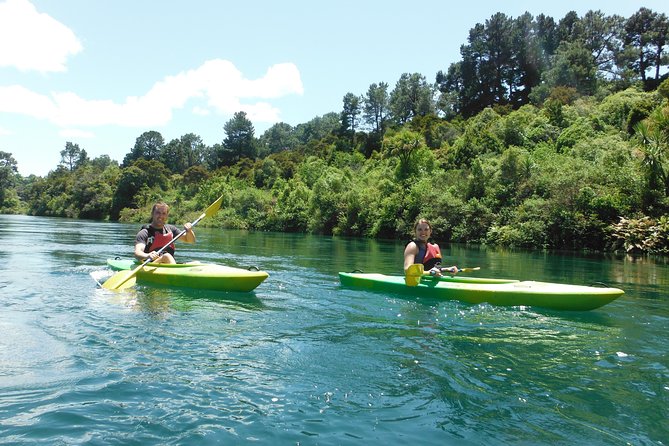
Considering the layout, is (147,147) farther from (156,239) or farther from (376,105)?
(156,239)

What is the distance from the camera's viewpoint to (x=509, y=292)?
7.42 m

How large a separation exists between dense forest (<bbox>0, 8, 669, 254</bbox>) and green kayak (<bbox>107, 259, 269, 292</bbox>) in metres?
18.1

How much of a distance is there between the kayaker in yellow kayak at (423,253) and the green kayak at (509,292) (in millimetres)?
222

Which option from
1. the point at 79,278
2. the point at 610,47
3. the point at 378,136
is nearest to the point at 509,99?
the point at 610,47

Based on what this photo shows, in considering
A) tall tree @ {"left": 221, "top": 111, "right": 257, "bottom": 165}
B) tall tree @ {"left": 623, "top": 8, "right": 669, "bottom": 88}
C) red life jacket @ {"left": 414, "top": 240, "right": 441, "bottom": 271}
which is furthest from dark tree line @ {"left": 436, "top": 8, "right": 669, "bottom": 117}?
red life jacket @ {"left": 414, "top": 240, "right": 441, "bottom": 271}

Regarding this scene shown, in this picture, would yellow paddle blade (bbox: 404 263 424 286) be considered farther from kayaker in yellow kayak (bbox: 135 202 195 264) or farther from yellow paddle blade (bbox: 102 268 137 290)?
yellow paddle blade (bbox: 102 268 137 290)

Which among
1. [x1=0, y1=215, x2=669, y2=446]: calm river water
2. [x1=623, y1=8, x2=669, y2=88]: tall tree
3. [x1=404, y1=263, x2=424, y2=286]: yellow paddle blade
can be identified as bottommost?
[x1=0, y1=215, x2=669, y2=446]: calm river water

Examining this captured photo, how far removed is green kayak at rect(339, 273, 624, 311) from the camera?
709 cm

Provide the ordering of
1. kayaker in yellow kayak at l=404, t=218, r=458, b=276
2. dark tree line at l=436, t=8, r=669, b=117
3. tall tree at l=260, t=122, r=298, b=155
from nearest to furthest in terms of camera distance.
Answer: kayaker in yellow kayak at l=404, t=218, r=458, b=276, dark tree line at l=436, t=8, r=669, b=117, tall tree at l=260, t=122, r=298, b=155

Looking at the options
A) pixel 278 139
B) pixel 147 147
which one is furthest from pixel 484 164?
pixel 147 147

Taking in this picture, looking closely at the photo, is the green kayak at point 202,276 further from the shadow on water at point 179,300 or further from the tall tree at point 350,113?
the tall tree at point 350,113

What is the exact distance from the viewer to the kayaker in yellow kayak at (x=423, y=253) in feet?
26.6

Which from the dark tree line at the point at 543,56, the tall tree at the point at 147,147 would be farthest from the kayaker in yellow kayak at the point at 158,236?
the tall tree at the point at 147,147

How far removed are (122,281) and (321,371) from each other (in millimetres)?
4957
